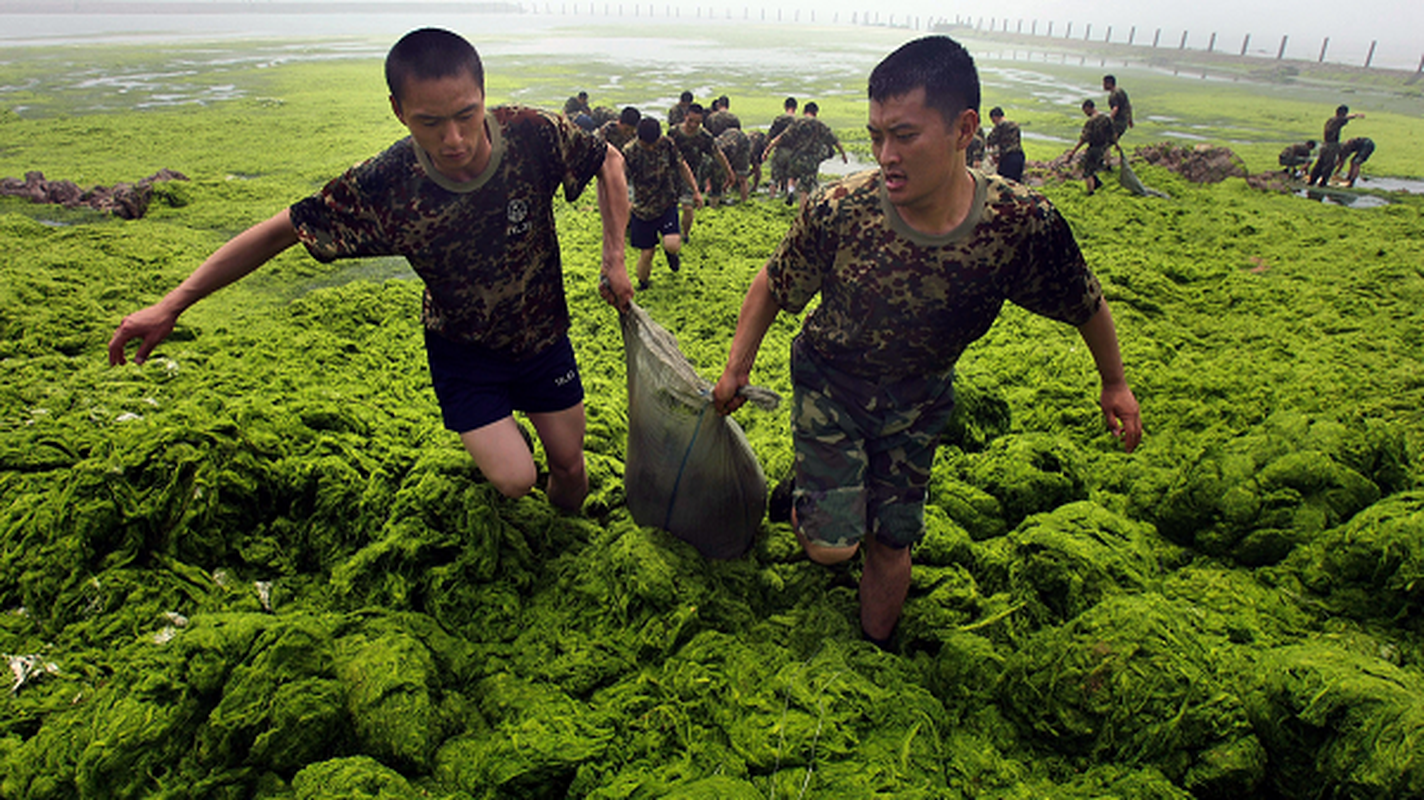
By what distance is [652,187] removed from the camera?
20.2 ft

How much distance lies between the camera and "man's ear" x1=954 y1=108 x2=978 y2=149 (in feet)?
5.53

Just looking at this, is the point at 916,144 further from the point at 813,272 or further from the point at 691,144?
the point at 691,144

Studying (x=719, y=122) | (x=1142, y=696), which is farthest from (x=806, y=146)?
(x=1142, y=696)

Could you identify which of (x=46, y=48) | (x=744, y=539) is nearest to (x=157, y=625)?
(x=744, y=539)

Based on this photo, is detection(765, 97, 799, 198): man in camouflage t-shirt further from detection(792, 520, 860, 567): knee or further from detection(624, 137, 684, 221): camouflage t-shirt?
detection(792, 520, 860, 567): knee

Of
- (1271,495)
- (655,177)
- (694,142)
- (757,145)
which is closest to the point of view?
(1271,495)

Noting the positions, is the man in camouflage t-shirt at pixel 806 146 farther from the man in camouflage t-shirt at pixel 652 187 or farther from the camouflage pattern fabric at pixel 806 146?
the man in camouflage t-shirt at pixel 652 187

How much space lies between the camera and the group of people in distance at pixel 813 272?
1810 millimetres

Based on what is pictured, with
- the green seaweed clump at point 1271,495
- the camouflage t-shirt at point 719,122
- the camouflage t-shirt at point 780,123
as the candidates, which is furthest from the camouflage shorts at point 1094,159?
the green seaweed clump at point 1271,495

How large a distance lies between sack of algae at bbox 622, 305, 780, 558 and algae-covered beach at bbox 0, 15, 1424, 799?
13 centimetres

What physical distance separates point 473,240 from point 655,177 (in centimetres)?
416

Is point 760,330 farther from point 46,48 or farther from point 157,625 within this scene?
point 46,48

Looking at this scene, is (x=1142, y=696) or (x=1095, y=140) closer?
(x=1142, y=696)

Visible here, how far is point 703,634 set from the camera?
7.45 feet
